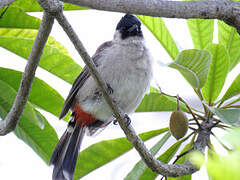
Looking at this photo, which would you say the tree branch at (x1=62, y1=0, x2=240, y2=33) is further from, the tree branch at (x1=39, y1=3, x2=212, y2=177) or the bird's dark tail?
the bird's dark tail

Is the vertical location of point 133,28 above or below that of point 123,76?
above

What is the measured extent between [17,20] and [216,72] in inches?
48.1

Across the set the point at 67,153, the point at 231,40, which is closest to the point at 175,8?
the point at 231,40

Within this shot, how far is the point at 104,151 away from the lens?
221cm

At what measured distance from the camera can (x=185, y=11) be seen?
1.39m

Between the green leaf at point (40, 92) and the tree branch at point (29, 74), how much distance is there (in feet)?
1.01

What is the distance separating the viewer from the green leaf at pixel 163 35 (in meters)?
2.30

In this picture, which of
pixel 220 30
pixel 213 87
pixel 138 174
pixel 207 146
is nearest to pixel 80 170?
pixel 138 174

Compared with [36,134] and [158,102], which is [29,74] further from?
[158,102]

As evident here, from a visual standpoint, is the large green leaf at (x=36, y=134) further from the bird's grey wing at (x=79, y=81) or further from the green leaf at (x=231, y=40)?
the green leaf at (x=231, y=40)

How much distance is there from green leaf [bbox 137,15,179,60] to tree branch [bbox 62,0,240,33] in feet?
2.52

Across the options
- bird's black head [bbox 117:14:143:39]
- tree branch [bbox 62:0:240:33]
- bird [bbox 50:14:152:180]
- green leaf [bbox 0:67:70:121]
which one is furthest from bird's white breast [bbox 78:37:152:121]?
tree branch [bbox 62:0:240:33]

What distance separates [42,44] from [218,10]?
0.77 metres

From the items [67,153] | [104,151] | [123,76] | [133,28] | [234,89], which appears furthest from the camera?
[133,28]
